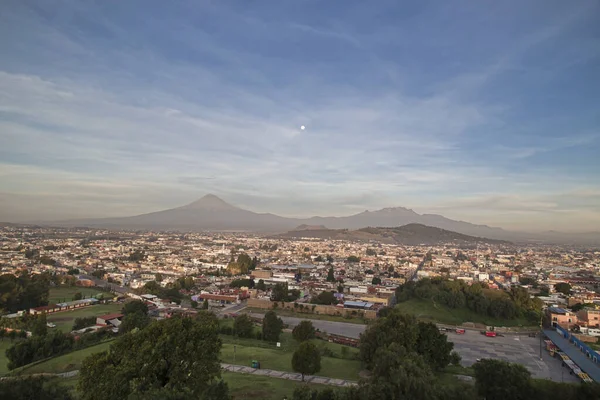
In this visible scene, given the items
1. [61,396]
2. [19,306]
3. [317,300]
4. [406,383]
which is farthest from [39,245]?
[406,383]

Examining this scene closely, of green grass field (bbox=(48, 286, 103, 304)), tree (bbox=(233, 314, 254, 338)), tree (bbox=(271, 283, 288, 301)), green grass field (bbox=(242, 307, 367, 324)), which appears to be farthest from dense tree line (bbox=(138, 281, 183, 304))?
tree (bbox=(233, 314, 254, 338))

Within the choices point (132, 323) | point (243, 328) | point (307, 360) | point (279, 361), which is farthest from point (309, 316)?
point (307, 360)

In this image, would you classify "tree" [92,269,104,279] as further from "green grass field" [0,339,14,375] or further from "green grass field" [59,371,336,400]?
"green grass field" [59,371,336,400]

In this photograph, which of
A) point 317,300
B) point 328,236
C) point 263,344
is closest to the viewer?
point 263,344

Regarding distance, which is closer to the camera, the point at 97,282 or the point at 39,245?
the point at 97,282

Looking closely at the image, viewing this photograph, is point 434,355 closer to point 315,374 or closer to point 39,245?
point 315,374

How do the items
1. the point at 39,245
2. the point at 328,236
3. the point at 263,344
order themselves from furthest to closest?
the point at 328,236, the point at 39,245, the point at 263,344
